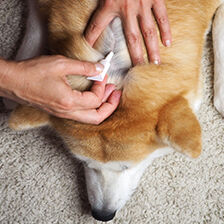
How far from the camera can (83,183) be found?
170 centimetres

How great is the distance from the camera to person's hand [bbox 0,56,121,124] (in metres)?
0.94

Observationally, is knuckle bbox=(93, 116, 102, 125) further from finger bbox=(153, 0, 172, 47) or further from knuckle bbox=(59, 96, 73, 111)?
finger bbox=(153, 0, 172, 47)

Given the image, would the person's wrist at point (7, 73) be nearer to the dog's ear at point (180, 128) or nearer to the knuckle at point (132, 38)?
the knuckle at point (132, 38)

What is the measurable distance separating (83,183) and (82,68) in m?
0.91

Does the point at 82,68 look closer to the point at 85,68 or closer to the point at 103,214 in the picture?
the point at 85,68

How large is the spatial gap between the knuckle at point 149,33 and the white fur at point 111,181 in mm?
458

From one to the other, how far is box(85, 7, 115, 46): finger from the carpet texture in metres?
0.81

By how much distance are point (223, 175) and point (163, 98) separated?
87 centimetres

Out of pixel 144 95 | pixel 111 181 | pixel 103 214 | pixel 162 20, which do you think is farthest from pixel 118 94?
pixel 103 214

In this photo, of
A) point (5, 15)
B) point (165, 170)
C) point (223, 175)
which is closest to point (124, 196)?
point (165, 170)

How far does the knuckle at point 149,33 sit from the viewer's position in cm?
106

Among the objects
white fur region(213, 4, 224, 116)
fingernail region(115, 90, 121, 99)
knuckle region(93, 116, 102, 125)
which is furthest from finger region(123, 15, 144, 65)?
white fur region(213, 4, 224, 116)

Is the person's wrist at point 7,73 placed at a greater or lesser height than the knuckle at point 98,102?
greater

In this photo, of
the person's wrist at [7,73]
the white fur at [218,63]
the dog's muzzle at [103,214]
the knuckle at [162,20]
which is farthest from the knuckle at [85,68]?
the white fur at [218,63]
